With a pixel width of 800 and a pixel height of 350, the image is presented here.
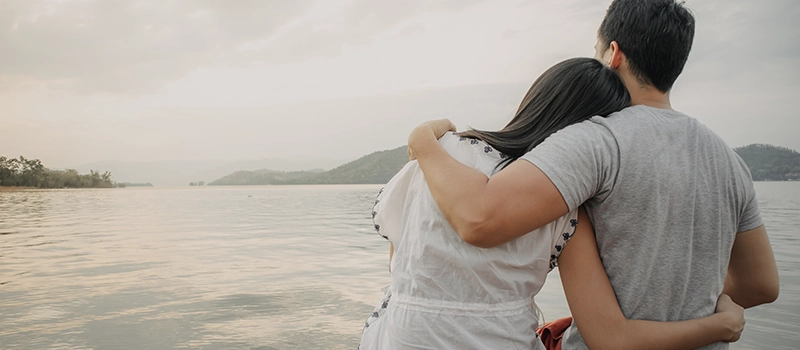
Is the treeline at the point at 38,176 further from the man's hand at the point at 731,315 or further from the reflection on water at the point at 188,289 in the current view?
the man's hand at the point at 731,315

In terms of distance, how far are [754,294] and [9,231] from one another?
15579 millimetres

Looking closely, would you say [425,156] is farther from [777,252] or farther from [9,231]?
[9,231]

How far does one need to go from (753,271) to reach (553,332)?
1.82 feet

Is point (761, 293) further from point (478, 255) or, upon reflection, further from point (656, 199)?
point (478, 255)

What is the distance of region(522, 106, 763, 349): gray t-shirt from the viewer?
3.80 feet

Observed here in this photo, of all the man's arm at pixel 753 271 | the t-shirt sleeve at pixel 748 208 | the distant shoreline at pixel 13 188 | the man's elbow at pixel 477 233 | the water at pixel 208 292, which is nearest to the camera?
the man's elbow at pixel 477 233

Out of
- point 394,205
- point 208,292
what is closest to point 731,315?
point 394,205

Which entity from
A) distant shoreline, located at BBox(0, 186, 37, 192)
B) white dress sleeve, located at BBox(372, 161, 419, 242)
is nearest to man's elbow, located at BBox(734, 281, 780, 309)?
white dress sleeve, located at BBox(372, 161, 419, 242)

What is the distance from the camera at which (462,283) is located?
3.79 feet

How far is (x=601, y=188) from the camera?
119 centimetres

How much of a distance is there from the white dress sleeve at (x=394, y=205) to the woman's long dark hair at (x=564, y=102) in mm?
167

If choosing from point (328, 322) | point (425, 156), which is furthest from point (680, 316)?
point (328, 322)

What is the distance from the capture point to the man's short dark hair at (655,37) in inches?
52.9

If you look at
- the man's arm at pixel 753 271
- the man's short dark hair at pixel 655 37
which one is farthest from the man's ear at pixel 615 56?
the man's arm at pixel 753 271
